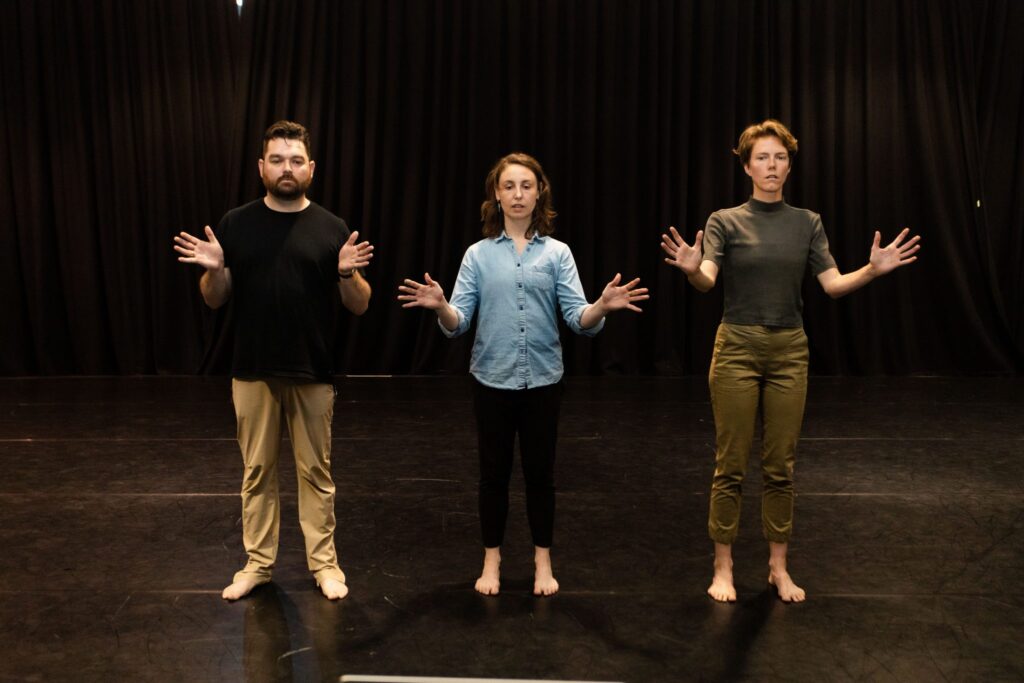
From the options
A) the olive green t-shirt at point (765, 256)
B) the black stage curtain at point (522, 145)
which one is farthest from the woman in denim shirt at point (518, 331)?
the black stage curtain at point (522, 145)

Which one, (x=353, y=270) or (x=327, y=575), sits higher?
(x=353, y=270)

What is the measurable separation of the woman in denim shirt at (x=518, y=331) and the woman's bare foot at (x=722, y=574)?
1.59ft

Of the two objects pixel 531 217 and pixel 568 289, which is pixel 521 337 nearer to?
pixel 568 289

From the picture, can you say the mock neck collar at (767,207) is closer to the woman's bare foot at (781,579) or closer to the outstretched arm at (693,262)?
the outstretched arm at (693,262)

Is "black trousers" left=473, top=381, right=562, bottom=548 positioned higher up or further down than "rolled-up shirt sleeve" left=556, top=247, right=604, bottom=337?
further down

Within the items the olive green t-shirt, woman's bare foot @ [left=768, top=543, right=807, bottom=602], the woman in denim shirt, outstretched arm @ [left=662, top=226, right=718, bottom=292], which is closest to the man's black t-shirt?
the woman in denim shirt

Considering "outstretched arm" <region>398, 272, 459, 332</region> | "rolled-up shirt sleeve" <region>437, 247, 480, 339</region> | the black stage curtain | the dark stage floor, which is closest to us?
the dark stage floor

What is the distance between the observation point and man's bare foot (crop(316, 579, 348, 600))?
2.57 metres

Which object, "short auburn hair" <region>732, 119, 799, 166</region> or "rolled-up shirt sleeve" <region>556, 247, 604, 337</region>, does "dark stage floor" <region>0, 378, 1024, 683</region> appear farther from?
"short auburn hair" <region>732, 119, 799, 166</region>

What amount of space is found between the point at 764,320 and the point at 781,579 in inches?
30.9

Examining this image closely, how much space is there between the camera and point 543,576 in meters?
2.62

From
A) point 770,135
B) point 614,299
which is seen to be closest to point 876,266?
point 770,135

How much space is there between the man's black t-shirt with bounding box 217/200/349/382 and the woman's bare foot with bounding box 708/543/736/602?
4.33ft

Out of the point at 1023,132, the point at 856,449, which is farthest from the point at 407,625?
the point at 1023,132
